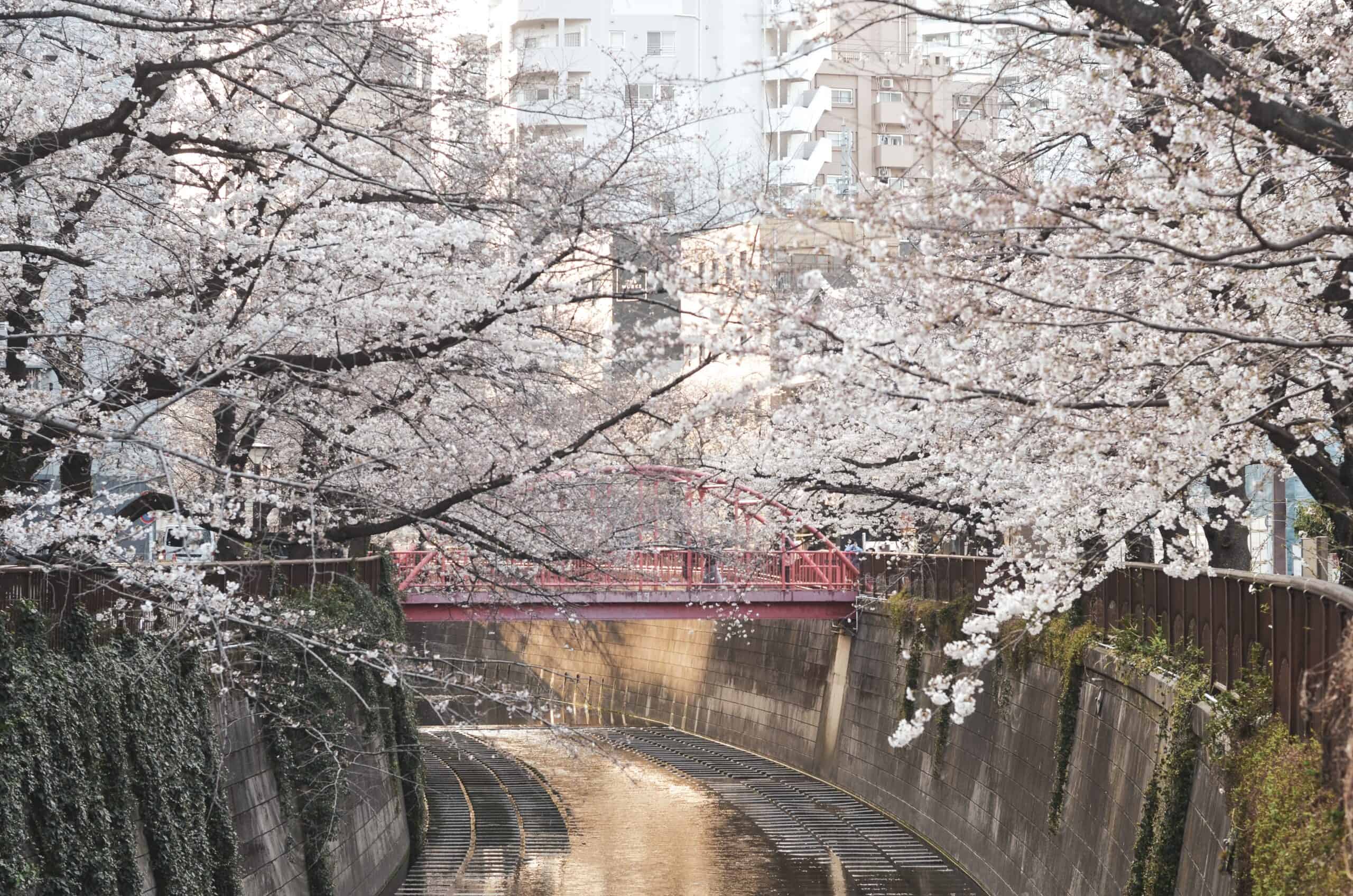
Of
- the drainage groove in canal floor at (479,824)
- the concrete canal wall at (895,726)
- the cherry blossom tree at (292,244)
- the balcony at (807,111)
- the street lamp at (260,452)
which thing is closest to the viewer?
the cherry blossom tree at (292,244)

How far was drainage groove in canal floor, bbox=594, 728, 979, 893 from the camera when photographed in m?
22.5

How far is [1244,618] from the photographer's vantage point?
11812 mm

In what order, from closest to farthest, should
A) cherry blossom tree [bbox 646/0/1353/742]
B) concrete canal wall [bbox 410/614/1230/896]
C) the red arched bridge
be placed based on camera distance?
cherry blossom tree [bbox 646/0/1353/742]
concrete canal wall [bbox 410/614/1230/896]
the red arched bridge

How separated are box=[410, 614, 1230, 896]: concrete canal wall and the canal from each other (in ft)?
2.53

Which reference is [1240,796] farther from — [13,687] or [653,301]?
[13,687]

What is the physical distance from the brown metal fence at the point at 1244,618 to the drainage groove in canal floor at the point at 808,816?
20.3ft

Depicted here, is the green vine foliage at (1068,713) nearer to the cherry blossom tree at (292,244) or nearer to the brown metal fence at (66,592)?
the cherry blossom tree at (292,244)

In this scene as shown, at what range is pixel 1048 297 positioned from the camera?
30.6 ft

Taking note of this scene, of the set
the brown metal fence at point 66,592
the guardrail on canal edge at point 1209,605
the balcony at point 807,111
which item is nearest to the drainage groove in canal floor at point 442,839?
the guardrail on canal edge at point 1209,605

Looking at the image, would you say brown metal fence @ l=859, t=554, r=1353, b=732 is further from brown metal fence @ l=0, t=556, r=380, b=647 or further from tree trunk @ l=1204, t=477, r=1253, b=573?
brown metal fence @ l=0, t=556, r=380, b=647

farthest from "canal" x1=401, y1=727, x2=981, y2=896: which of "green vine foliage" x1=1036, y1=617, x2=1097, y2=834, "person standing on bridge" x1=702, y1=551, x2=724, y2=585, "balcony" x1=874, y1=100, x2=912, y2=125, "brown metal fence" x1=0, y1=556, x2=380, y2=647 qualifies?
"balcony" x1=874, y1=100, x2=912, y2=125

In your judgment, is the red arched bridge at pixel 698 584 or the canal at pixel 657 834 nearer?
the canal at pixel 657 834

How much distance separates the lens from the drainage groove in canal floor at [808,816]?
22469 mm

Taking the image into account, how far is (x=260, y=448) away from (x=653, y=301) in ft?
29.3
